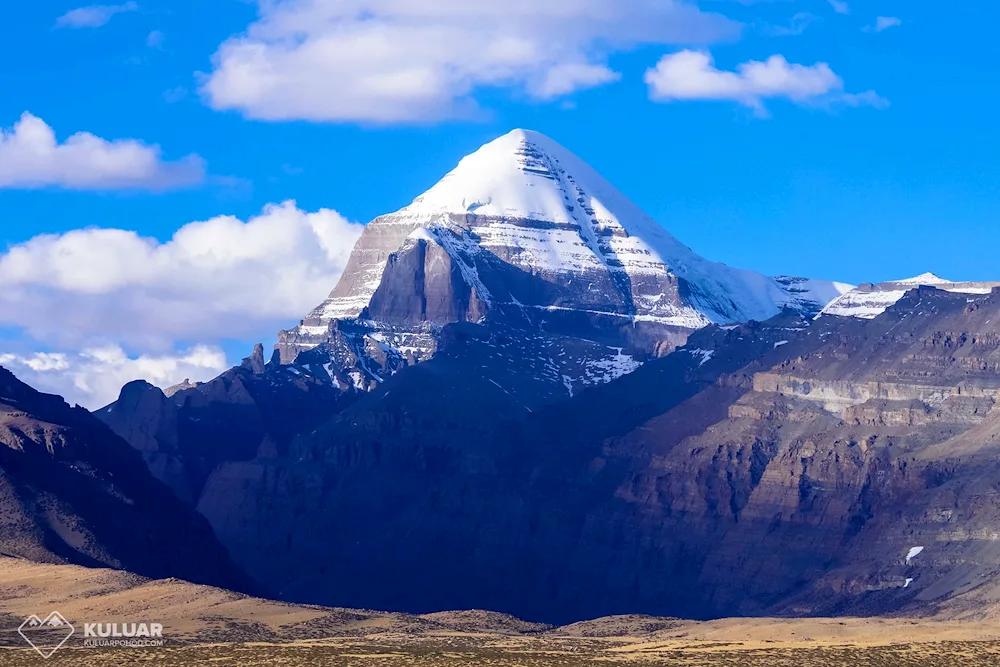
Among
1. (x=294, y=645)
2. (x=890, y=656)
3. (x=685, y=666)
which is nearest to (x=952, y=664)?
(x=890, y=656)

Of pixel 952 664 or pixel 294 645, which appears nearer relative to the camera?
pixel 952 664

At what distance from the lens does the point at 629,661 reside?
188 meters

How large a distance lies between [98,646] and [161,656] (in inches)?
439

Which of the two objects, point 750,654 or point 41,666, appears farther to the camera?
point 750,654

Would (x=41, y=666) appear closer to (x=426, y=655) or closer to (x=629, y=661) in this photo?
(x=426, y=655)

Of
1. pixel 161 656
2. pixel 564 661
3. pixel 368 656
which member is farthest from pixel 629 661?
pixel 161 656

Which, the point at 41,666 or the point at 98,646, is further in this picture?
the point at 98,646

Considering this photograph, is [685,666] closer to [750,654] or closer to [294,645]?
[750,654]

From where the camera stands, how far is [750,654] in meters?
196

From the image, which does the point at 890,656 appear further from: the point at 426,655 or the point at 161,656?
the point at 161,656

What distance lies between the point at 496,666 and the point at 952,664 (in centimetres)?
3205

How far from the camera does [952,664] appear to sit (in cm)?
18550

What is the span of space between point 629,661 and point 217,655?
1143 inches

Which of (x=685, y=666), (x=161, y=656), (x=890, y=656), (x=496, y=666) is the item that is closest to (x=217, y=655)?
(x=161, y=656)
